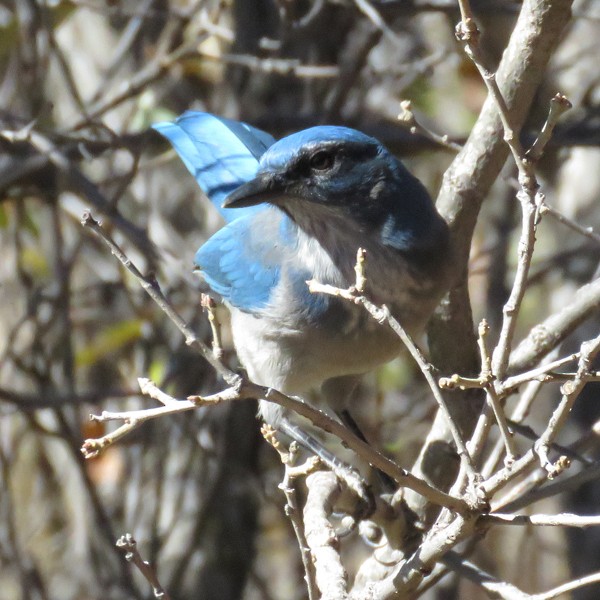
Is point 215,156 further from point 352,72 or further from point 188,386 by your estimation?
point 188,386

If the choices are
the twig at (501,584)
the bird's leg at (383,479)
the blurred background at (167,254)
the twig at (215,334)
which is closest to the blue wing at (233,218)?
the blurred background at (167,254)

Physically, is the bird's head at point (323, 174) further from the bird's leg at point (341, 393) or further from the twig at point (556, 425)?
the twig at point (556, 425)

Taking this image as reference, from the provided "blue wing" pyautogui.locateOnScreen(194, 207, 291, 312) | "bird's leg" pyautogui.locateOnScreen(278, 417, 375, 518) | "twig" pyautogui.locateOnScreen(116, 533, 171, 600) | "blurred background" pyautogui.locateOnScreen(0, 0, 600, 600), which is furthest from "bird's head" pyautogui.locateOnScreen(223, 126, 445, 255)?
"twig" pyautogui.locateOnScreen(116, 533, 171, 600)

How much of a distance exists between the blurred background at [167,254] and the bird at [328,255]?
598mm

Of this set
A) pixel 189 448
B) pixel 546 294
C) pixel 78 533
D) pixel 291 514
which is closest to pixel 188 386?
pixel 189 448

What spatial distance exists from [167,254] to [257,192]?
3.73ft

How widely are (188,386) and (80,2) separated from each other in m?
1.77

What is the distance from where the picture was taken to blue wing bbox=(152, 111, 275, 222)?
13.8 ft

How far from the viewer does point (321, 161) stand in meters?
3.19

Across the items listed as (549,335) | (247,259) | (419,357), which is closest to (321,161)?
(247,259)

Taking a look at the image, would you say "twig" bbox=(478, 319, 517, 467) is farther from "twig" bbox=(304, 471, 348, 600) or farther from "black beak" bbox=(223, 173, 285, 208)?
"black beak" bbox=(223, 173, 285, 208)

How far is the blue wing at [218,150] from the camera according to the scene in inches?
166

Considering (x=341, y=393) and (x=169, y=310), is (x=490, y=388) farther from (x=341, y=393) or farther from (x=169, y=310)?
(x=341, y=393)

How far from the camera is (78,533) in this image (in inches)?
209
